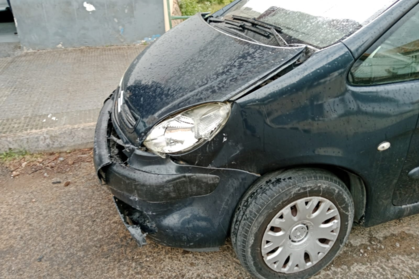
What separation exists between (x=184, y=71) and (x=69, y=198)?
1.63 metres

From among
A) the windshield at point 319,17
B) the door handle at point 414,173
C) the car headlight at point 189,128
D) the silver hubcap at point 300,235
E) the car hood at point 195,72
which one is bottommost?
the silver hubcap at point 300,235

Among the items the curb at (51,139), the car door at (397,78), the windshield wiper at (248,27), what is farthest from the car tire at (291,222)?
the curb at (51,139)

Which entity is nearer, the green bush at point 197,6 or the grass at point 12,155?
the grass at point 12,155

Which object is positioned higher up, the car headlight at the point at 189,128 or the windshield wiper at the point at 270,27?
the windshield wiper at the point at 270,27

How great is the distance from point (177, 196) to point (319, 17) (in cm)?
139

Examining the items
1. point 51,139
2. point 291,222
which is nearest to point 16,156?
point 51,139

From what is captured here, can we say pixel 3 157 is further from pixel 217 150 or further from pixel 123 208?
pixel 217 150

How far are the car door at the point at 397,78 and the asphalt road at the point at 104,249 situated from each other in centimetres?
72

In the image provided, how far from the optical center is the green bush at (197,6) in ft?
26.0

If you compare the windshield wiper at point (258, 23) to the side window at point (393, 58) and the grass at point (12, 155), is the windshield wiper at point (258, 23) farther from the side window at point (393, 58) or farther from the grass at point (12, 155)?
the grass at point (12, 155)

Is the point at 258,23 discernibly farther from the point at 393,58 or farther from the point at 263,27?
the point at 393,58

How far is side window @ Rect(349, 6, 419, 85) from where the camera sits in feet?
6.29

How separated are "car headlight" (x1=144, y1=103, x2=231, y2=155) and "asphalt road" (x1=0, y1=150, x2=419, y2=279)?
0.91 m

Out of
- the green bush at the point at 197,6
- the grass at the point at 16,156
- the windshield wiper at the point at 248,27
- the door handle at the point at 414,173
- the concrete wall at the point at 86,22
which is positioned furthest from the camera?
the green bush at the point at 197,6
